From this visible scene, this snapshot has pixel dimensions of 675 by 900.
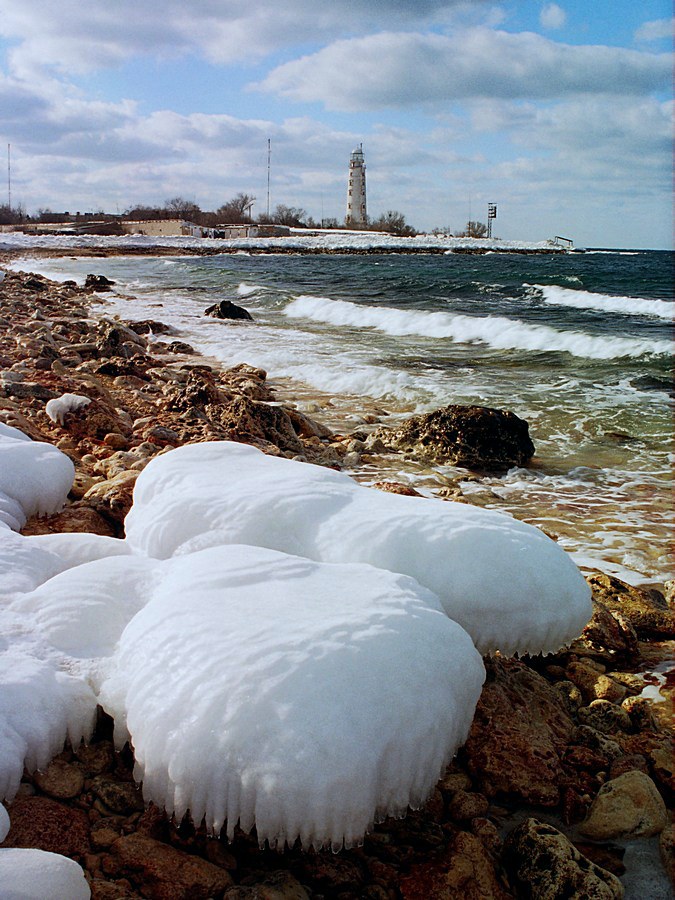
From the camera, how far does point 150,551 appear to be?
8.27ft

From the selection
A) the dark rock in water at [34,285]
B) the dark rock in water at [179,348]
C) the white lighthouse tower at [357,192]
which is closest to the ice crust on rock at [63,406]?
the dark rock in water at [179,348]

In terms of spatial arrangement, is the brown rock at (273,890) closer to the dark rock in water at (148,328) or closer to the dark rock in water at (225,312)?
the dark rock in water at (148,328)

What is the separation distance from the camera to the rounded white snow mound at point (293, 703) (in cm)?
149

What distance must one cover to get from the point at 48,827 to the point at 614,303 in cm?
2259

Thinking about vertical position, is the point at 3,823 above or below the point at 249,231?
below

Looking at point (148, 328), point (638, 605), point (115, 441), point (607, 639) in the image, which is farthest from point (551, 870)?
point (148, 328)

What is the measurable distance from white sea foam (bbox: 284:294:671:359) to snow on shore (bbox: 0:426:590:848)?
10879 mm

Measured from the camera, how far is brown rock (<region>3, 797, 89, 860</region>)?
159cm

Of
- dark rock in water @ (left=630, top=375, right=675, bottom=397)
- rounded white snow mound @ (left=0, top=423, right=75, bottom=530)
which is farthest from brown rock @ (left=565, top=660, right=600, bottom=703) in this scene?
dark rock in water @ (left=630, top=375, right=675, bottom=397)

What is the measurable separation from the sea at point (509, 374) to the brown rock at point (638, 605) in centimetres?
35

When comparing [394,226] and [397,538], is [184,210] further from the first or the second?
[397,538]

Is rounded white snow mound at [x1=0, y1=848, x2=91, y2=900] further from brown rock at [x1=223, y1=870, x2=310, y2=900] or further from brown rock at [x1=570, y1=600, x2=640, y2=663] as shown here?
brown rock at [x1=570, y1=600, x2=640, y2=663]

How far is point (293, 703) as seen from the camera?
1.53 m

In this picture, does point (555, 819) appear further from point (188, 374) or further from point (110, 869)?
point (188, 374)
